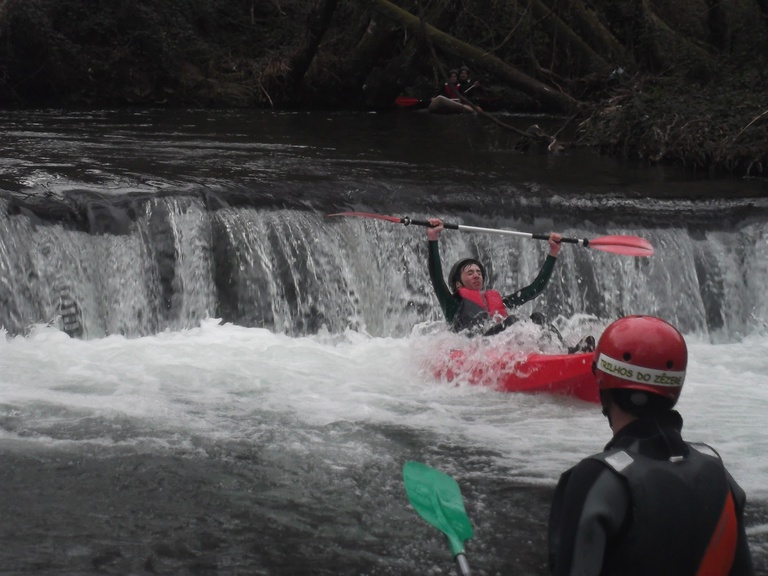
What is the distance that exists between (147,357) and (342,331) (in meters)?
1.80

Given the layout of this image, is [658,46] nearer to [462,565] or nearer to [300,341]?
[300,341]

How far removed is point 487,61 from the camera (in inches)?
612

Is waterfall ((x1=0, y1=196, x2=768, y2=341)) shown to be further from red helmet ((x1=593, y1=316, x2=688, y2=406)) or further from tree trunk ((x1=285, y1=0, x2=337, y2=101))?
tree trunk ((x1=285, y1=0, x2=337, y2=101))

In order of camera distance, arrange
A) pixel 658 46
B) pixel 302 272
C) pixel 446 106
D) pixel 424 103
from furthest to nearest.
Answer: pixel 424 103
pixel 446 106
pixel 658 46
pixel 302 272

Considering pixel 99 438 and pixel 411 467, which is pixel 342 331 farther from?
pixel 411 467

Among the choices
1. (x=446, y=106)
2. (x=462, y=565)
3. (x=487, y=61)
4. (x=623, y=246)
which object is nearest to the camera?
(x=462, y=565)

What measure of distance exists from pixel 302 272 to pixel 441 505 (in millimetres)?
6209

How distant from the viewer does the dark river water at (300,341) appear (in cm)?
459

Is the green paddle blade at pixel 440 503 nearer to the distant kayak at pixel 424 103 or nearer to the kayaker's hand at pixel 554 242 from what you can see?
the kayaker's hand at pixel 554 242

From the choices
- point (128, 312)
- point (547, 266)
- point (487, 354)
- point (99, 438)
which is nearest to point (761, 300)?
point (547, 266)

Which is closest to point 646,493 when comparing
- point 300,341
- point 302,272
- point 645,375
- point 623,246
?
point 645,375

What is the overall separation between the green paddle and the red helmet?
60 cm

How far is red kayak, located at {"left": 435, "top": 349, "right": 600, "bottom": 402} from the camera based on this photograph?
6.73 meters

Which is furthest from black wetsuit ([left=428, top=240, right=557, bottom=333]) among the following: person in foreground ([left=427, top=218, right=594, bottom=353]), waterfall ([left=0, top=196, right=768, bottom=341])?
waterfall ([left=0, top=196, right=768, bottom=341])
